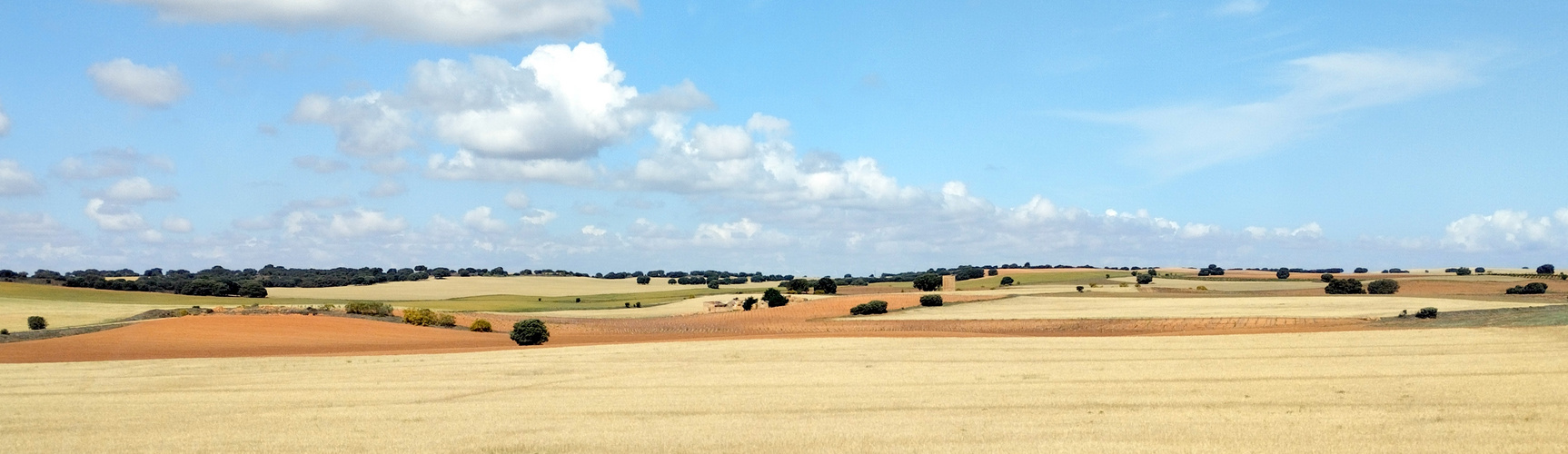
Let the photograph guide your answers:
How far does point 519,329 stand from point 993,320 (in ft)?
85.2

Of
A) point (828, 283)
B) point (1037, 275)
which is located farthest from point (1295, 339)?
point (1037, 275)

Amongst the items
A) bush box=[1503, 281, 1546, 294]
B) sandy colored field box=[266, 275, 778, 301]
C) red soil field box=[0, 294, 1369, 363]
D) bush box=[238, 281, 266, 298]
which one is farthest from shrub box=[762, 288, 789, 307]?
bush box=[238, 281, 266, 298]

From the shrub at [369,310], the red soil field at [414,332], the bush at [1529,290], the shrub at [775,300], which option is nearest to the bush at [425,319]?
the red soil field at [414,332]

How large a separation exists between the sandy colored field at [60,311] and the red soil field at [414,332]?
1265cm

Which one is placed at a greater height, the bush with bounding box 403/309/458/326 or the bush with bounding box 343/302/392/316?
the bush with bounding box 343/302/392/316

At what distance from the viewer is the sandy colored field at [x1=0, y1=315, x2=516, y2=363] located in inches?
1665

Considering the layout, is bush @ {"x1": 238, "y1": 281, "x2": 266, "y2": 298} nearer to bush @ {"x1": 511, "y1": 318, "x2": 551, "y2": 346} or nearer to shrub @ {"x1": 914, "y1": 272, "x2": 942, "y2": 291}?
shrub @ {"x1": 914, "y1": 272, "x2": 942, "y2": 291}

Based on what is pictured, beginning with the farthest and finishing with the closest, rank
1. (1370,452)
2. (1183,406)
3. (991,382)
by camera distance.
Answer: (991,382)
(1183,406)
(1370,452)

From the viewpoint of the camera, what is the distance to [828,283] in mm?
105062

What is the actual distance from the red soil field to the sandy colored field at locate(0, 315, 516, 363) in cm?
4

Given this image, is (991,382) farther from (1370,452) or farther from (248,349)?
Result: (248,349)

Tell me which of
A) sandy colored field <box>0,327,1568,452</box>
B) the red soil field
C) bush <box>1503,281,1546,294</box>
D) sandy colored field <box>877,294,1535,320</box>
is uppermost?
bush <box>1503,281,1546,294</box>

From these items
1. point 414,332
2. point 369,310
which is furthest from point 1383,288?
point 369,310

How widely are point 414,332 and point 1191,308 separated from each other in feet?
144
